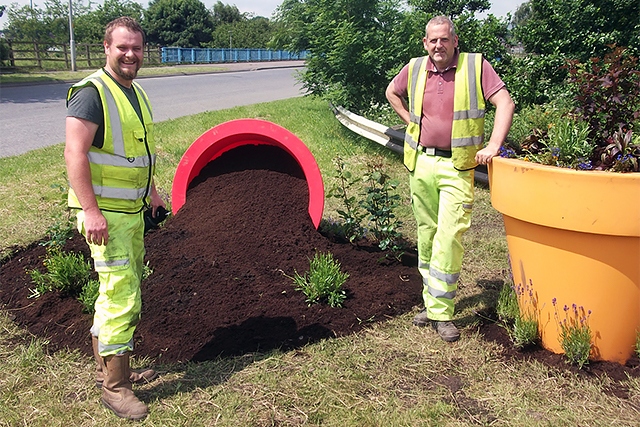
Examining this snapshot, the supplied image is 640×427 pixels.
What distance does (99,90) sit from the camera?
9.56ft

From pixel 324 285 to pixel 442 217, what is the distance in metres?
0.96

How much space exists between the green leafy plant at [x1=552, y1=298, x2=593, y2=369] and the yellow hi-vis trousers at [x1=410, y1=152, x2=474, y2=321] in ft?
2.47

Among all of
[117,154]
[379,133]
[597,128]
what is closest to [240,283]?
Answer: [117,154]

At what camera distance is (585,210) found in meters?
3.12

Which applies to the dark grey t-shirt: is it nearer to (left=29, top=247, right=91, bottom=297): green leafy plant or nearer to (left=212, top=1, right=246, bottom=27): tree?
(left=29, top=247, right=91, bottom=297): green leafy plant

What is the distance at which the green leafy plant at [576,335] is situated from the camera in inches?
132

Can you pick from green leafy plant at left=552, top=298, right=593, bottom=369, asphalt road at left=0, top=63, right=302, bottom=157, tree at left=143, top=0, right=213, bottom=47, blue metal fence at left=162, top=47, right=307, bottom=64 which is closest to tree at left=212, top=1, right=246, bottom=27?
tree at left=143, top=0, right=213, bottom=47

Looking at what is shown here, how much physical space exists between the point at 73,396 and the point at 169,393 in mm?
516

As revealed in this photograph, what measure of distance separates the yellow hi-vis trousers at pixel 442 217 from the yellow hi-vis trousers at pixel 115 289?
1.91m

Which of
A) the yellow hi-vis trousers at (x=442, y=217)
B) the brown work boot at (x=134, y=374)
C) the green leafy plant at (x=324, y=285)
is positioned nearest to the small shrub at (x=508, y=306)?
the yellow hi-vis trousers at (x=442, y=217)

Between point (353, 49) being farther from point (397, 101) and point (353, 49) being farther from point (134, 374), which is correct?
point (134, 374)

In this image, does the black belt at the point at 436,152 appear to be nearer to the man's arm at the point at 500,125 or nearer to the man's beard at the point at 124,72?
the man's arm at the point at 500,125

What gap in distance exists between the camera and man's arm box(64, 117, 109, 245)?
9.23 feet

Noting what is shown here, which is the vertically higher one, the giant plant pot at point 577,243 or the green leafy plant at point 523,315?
the giant plant pot at point 577,243
